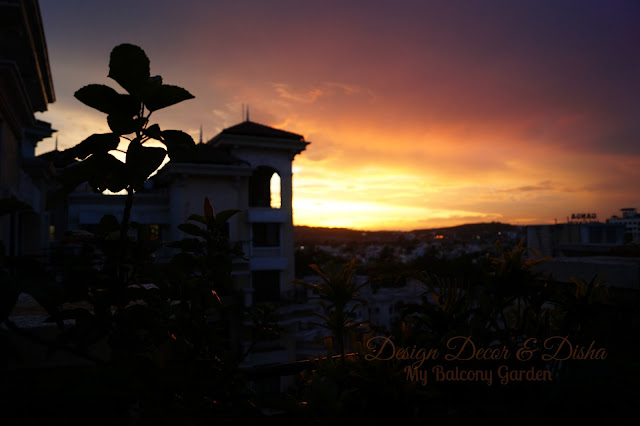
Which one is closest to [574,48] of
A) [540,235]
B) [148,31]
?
[540,235]

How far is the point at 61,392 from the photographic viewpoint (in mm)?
934

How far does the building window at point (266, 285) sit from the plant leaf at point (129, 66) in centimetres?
2087

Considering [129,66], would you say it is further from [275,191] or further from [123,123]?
[275,191]

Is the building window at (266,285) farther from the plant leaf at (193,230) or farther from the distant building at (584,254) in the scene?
the plant leaf at (193,230)

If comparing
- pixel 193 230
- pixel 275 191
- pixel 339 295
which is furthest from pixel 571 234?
pixel 193 230

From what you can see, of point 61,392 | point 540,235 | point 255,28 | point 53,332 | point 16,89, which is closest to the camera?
point 61,392

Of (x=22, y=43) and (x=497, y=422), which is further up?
(x=22, y=43)

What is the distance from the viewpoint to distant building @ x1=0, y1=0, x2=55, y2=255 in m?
8.29

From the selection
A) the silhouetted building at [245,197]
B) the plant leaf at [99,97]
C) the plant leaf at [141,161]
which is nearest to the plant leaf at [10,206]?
the plant leaf at [141,161]

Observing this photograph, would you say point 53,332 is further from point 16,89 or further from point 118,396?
point 16,89

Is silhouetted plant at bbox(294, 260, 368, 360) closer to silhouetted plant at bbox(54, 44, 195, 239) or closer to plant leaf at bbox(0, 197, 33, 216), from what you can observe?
silhouetted plant at bbox(54, 44, 195, 239)

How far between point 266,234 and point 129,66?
2090 cm

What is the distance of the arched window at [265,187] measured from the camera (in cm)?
2206

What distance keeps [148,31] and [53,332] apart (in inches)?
396
